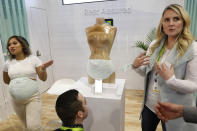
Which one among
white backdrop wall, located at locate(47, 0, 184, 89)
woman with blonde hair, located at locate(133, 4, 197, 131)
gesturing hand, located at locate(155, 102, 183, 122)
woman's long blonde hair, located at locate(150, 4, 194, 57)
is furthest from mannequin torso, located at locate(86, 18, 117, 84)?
white backdrop wall, located at locate(47, 0, 184, 89)

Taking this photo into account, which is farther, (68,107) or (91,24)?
(91,24)

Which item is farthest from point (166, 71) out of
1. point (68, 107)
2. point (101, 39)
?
point (101, 39)

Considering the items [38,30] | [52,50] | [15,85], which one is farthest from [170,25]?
[52,50]

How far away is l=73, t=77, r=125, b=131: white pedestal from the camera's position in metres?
1.57

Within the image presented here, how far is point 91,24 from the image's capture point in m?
3.89

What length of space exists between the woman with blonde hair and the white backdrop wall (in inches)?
97.7

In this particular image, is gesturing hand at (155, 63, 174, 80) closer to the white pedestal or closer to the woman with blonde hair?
the woman with blonde hair

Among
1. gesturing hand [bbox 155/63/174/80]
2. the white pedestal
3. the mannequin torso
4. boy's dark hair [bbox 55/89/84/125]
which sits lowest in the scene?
the white pedestal

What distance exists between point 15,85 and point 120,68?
2.82 m

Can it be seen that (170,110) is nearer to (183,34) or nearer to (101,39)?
(183,34)

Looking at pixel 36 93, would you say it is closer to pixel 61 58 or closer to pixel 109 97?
pixel 109 97

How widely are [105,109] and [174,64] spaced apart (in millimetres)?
850

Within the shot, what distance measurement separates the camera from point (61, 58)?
4344 mm

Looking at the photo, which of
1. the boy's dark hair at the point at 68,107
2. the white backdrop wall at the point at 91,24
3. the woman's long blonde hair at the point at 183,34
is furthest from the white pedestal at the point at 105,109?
the white backdrop wall at the point at 91,24
